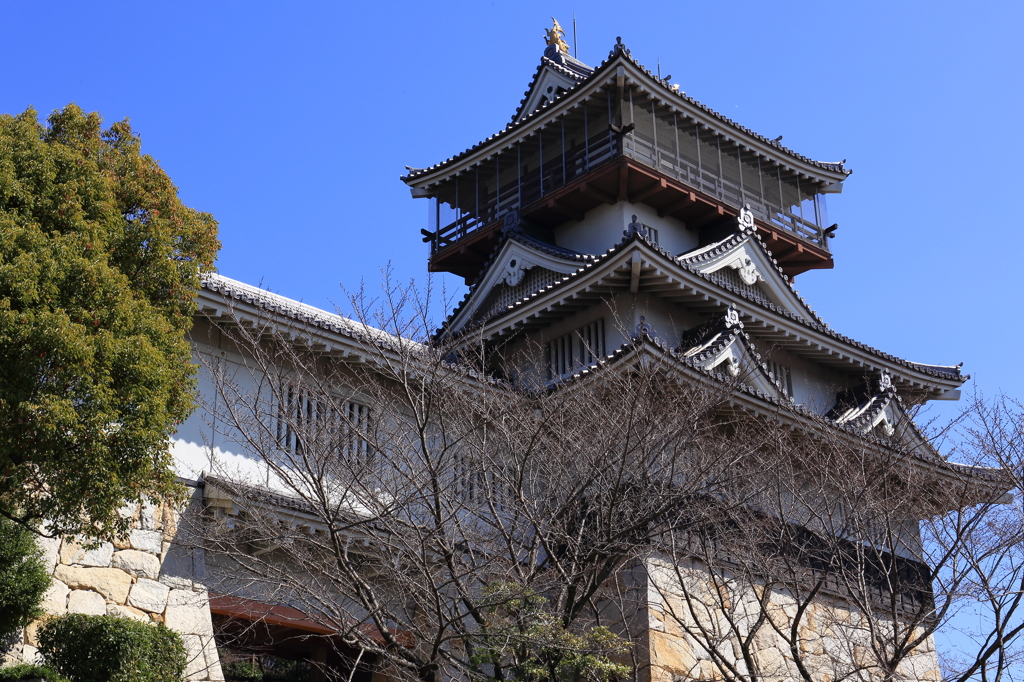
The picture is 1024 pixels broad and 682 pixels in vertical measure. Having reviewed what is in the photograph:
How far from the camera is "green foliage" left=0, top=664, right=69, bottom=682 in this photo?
10.0 metres

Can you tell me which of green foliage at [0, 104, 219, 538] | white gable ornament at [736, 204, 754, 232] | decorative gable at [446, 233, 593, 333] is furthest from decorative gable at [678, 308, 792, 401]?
green foliage at [0, 104, 219, 538]

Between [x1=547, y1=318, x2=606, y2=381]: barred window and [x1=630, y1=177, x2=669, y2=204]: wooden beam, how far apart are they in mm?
3989

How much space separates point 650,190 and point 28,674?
48.4 ft

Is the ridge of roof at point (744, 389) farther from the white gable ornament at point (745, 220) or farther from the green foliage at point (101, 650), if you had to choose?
the green foliage at point (101, 650)

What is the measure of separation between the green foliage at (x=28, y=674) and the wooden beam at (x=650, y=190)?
47.6 feet

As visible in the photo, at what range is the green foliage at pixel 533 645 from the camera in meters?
9.59

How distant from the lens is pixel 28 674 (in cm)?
1009

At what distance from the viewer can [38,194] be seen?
1027cm

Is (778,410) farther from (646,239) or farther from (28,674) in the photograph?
(28,674)

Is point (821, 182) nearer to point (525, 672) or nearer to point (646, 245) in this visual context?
point (646, 245)

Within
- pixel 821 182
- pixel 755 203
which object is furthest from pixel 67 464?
pixel 821 182

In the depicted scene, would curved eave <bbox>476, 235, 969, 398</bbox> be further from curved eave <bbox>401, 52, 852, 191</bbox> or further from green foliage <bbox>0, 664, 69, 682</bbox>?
green foliage <bbox>0, 664, 69, 682</bbox>

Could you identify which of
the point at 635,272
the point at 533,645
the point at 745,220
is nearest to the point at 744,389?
the point at 635,272

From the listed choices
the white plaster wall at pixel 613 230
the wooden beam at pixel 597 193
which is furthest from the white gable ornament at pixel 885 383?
the wooden beam at pixel 597 193
